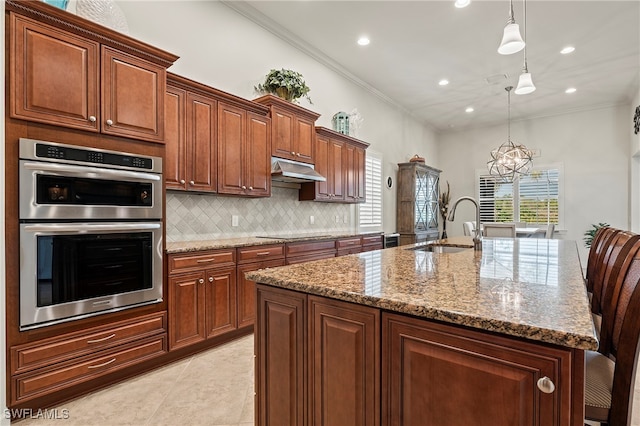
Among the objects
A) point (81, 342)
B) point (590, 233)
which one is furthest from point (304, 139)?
point (590, 233)

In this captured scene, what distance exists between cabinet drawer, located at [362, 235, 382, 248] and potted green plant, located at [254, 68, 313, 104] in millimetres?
2172

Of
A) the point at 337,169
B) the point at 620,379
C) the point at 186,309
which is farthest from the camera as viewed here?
the point at 337,169

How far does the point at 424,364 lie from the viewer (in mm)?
958

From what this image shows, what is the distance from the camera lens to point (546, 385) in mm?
768

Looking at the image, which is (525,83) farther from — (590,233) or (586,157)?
(586,157)

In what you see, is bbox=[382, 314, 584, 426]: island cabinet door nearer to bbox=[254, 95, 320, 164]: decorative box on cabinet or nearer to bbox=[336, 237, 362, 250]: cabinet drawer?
bbox=[254, 95, 320, 164]: decorative box on cabinet

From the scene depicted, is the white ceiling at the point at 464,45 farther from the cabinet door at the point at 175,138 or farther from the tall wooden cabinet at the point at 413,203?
the cabinet door at the point at 175,138

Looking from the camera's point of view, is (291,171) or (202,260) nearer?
(202,260)

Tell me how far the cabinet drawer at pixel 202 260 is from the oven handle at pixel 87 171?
64 cm

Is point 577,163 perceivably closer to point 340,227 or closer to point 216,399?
point 340,227

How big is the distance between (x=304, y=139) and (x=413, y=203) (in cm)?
323

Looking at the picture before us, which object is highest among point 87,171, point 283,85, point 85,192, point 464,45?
point 464,45

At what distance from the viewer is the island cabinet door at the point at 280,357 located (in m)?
1.23

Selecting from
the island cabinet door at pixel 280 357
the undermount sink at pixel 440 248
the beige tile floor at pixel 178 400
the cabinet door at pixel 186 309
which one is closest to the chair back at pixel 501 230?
the undermount sink at pixel 440 248
